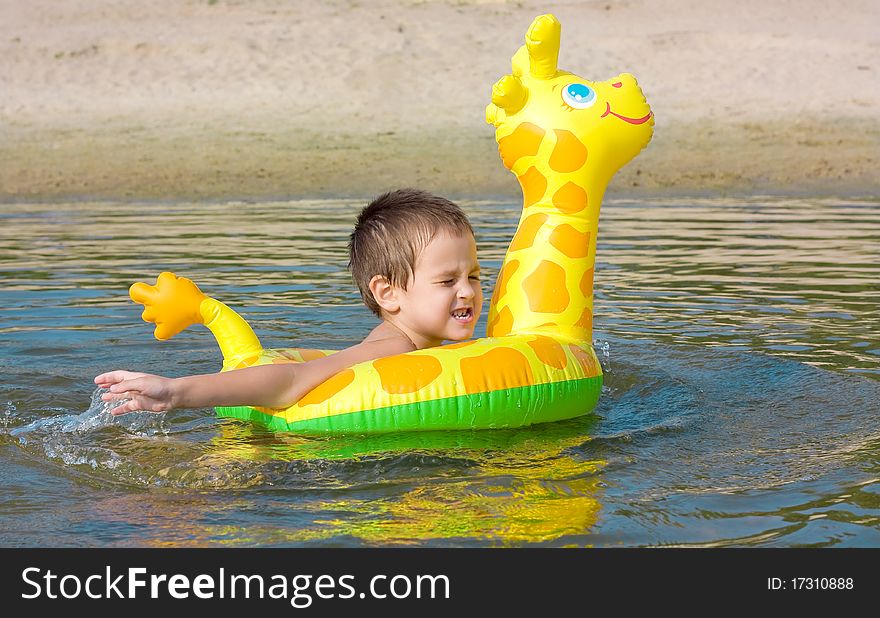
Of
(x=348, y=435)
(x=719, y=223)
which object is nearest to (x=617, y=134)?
(x=348, y=435)

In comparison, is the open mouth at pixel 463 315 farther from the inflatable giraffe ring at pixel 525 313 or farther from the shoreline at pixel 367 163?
the shoreline at pixel 367 163

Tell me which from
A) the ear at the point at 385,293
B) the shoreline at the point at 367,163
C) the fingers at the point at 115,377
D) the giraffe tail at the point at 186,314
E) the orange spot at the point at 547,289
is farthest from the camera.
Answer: the shoreline at the point at 367,163

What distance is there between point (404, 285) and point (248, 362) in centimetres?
62

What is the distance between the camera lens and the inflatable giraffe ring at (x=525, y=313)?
4.23m

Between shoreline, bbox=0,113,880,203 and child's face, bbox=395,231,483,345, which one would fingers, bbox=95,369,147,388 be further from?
shoreline, bbox=0,113,880,203

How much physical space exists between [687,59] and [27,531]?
18718mm

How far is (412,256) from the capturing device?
14.4 ft

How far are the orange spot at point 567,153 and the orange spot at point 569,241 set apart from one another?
0.22 meters

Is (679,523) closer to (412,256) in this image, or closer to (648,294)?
(412,256)

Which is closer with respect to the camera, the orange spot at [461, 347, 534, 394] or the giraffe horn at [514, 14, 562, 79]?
the orange spot at [461, 347, 534, 394]

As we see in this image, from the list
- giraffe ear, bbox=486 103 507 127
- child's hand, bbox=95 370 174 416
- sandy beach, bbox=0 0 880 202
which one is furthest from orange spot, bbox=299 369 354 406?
sandy beach, bbox=0 0 880 202

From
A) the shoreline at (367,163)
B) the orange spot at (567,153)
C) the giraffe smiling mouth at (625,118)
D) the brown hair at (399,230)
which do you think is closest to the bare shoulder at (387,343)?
the brown hair at (399,230)

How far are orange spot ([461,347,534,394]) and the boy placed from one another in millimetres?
175

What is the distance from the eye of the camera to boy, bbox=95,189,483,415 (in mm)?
4297
